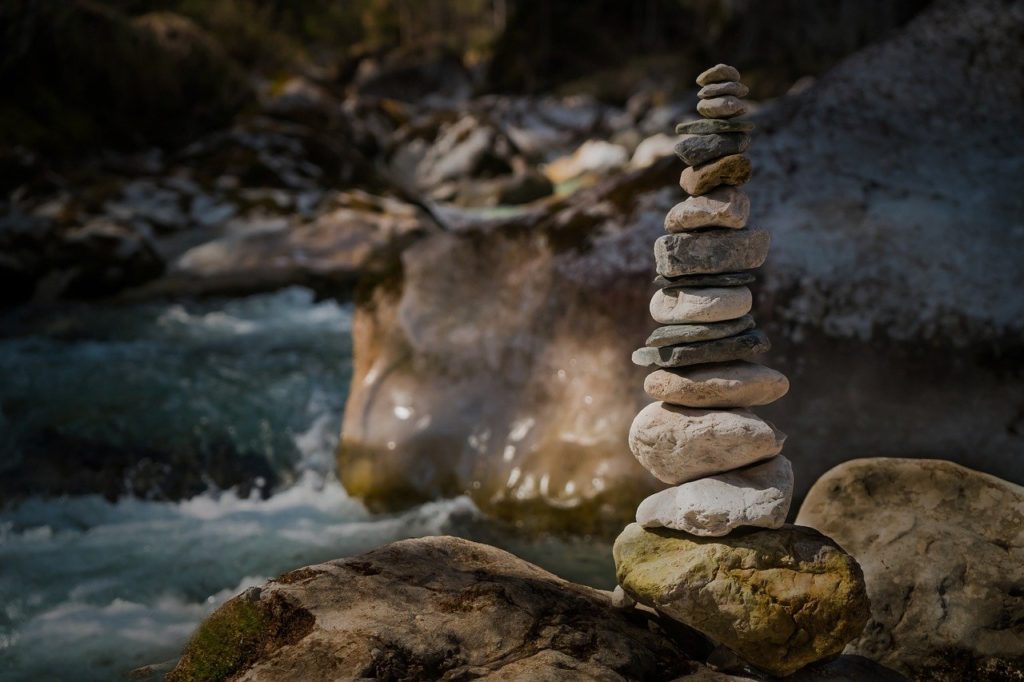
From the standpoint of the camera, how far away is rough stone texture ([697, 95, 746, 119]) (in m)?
3.70

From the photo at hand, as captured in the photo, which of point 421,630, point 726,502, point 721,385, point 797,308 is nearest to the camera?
point 421,630

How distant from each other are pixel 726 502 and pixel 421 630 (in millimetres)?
1422

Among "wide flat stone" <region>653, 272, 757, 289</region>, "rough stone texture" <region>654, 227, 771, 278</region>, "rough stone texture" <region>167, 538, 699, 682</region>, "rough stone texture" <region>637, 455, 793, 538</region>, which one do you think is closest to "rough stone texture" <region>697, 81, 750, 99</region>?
"rough stone texture" <region>654, 227, 771, 278</region>

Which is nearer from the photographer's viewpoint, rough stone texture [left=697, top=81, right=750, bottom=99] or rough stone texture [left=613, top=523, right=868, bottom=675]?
rough stone texture [left=613, top=523, right=868, bottom=675]

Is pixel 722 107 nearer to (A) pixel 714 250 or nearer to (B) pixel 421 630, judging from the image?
(A) pixel 714 250

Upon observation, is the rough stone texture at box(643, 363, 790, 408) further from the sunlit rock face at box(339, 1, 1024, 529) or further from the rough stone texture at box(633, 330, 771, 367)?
the sunlit rock face at box(339, 1, 1024, 529)

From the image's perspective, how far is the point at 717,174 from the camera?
3.78m

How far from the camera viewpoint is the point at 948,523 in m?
4.16

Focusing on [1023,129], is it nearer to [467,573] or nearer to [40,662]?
[467,573]

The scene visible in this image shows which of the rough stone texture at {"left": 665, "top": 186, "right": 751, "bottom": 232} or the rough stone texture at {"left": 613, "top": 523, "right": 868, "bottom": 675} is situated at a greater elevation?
the rough stone texture at {"left": 665, "top": 186, "right": 751, "bottom": 232}

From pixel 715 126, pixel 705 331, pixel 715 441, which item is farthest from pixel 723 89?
pixel 715 441

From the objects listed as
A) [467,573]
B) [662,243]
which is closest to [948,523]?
[662,243]

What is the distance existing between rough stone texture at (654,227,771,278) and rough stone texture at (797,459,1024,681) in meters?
1.51

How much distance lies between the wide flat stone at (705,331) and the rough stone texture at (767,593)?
0.89 meters
